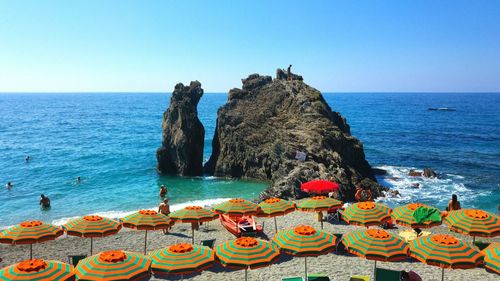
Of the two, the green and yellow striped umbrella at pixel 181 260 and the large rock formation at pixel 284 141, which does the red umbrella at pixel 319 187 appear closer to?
the large rock formation at pixel 284 141

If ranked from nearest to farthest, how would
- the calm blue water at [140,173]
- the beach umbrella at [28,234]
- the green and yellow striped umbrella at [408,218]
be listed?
the beach umbrella at [28,234]
the green and yellow striped umbrella at [408,218]
the calm blue water at [140,173]

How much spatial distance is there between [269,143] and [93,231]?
27576 mm

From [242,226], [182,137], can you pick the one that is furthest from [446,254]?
[182,137]

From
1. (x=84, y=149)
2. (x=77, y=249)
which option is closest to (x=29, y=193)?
(x=77, y=249)

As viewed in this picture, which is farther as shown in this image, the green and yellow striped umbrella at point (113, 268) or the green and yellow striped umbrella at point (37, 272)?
the green and yellow striped umbrella at point (113, 268)

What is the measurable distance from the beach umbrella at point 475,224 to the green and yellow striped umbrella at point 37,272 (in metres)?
14.2

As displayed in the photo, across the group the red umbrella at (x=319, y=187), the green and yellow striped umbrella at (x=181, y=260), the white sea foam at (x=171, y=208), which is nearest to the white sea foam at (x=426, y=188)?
the red umbrella at (x=319, y=187)

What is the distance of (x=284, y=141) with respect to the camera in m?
37.3

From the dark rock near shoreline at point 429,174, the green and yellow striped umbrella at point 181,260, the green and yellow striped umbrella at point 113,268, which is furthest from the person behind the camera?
the dark rock near shoreline at point 429,174

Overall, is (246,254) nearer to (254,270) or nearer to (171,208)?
(254,270)

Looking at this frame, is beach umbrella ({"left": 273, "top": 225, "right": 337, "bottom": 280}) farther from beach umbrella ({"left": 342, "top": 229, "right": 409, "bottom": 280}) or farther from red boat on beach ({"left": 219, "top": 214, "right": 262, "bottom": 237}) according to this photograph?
red boat on beach ({"left": 219, "top": 214, "right": 262, "bottom": 237})

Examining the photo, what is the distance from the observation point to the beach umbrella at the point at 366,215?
15898mm

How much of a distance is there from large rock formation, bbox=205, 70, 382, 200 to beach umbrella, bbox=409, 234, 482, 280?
56.4 ft

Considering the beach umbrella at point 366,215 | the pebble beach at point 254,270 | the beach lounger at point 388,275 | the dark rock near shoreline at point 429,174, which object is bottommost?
the dark rock near shoreline at point 429,174
